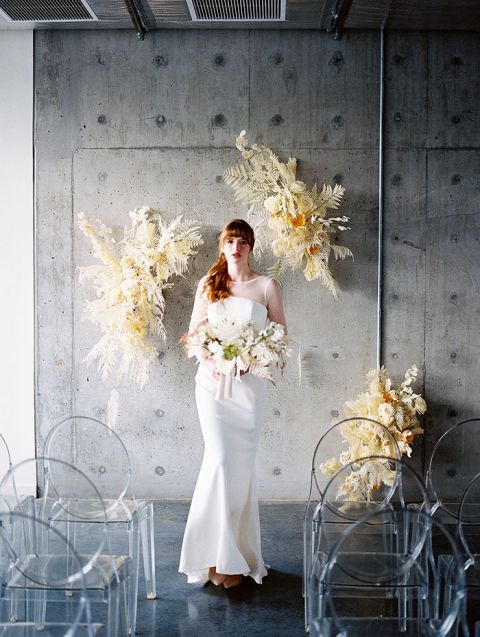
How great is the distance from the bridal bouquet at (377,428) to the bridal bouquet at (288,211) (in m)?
0.84

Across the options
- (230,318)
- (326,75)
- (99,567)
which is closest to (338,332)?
(230,318)

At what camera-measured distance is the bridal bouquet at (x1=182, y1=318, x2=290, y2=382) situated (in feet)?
14.0

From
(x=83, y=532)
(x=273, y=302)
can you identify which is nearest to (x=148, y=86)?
(x=273, y=302)

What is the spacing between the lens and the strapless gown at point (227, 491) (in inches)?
173

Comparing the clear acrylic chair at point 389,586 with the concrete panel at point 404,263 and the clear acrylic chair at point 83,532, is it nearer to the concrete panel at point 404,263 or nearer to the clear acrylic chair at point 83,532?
the clear acrylic chair at point 83,532

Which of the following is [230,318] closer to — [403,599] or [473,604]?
[403,599]

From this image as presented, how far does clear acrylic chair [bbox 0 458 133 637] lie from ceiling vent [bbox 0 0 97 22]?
124 inches

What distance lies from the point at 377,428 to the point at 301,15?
306cm

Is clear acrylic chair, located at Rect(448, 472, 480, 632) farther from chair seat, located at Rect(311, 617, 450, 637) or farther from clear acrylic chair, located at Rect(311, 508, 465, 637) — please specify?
chair seat, located at Rect(311, 617, 450, 637)

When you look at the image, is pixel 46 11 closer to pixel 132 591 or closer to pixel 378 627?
pixel 132 591

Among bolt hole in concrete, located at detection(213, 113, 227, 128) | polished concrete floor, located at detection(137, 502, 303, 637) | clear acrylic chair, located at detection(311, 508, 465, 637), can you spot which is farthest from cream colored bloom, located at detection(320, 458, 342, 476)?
bolt hole in concrete, located at detection(213, 113, 227, 128)

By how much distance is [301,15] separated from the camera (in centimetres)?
552

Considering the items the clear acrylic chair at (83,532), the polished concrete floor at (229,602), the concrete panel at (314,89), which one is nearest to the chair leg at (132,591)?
the clear acrylic chair at (83,532)

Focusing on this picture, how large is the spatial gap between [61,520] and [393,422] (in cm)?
253
